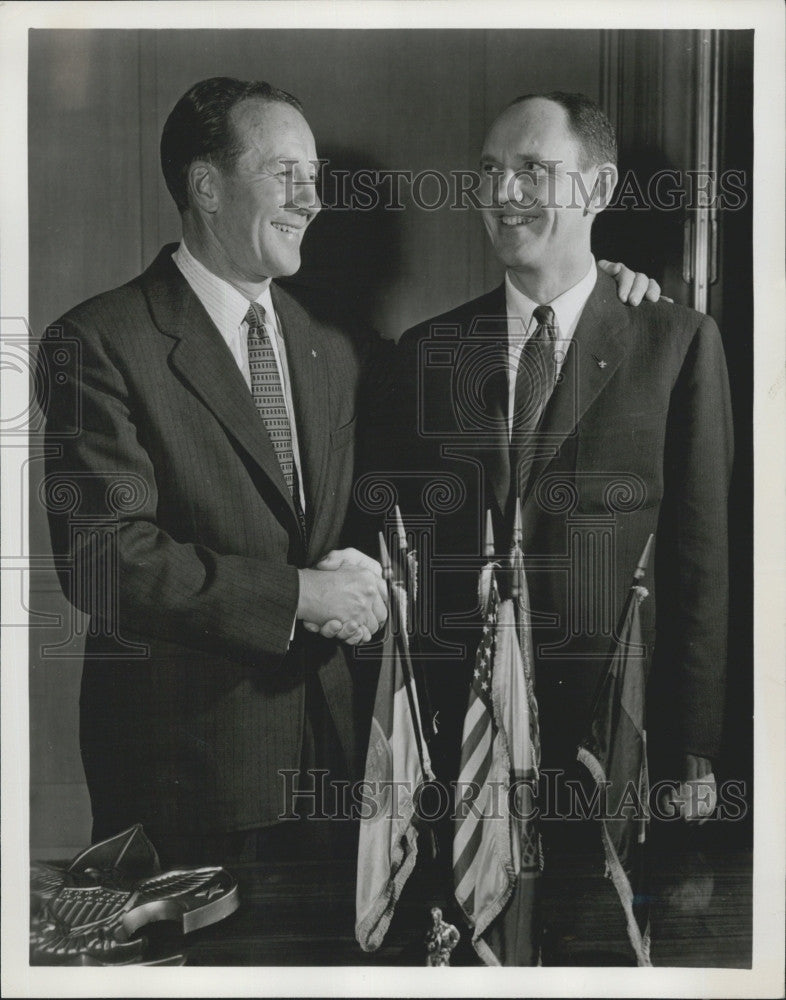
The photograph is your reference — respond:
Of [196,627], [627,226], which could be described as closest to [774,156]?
[627,226]

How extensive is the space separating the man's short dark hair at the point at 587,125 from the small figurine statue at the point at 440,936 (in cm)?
214

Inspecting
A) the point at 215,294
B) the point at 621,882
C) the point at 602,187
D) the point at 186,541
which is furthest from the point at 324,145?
the point at 621,882

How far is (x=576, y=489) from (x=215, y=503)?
1.00 metres

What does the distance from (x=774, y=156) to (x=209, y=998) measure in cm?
289

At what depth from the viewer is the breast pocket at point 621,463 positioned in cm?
301

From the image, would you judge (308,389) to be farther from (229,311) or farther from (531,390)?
(531,390)

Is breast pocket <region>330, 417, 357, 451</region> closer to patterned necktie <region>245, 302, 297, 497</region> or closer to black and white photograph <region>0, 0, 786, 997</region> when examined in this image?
black and white photograph <region>0, 0, 786, 997</region>

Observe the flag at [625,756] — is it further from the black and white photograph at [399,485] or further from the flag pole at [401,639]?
the flag pole at [401,639]

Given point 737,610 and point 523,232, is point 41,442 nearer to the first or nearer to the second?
point 523,232

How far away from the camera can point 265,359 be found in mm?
2977

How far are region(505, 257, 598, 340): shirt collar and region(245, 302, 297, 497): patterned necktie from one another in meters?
0.68

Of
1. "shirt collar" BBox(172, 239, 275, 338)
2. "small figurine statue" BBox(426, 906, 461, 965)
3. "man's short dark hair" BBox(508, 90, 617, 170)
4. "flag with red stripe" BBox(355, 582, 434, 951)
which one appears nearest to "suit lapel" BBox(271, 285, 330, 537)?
"shirt collar" BBox(172, 239, 275, 338)

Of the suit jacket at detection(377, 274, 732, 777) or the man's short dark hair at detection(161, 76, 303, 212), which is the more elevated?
the man's short dark hair at detection(161, 76, 303, 212)

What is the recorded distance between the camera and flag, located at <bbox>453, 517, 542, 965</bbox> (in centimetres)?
302
